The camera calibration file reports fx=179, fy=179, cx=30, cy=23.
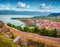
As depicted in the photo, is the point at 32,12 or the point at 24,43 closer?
the point at 24,43

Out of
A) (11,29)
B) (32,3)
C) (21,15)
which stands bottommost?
(11,29)

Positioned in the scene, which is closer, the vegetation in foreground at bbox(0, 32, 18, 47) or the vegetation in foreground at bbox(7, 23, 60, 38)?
the vegetation in foreground at bbox(0, 32, 18, 47)

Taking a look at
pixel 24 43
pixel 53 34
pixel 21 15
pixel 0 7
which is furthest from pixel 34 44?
pixel 0 7

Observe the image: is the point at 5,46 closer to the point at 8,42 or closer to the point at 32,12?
the point at 8,42

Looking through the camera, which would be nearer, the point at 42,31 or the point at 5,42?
the point at 5,42

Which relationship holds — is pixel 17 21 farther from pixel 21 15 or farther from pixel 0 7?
pixel 0 7

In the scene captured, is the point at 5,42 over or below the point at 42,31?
below

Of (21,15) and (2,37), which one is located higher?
(21,15)

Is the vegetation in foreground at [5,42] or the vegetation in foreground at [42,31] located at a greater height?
the vegetation in foreground at [42,31]

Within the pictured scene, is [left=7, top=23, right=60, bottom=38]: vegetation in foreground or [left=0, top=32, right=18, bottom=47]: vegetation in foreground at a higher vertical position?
[left=7, top=23, right=60, bottom=38]: vegetation in foreground

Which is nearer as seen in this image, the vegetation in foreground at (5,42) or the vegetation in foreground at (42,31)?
the vegetation in foreground at (5,42)
